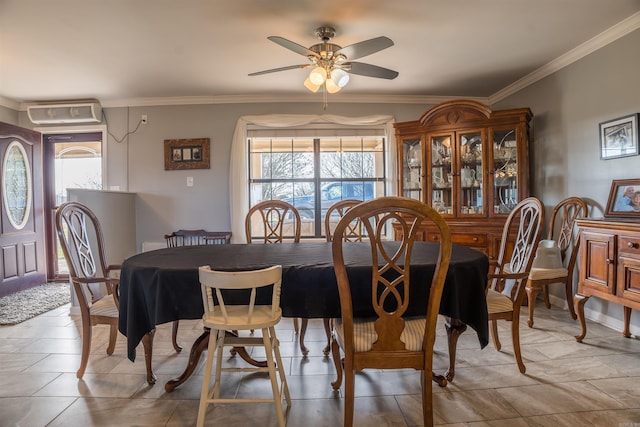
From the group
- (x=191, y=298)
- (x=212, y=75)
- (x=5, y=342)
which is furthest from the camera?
(x=212, y=75)

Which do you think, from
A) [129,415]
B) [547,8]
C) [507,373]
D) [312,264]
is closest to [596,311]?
[507,373]

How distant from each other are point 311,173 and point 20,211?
352 centimetres

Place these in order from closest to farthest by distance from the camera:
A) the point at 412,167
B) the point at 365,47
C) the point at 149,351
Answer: the point at 149,351, the point at 365,47, the point at 412,167

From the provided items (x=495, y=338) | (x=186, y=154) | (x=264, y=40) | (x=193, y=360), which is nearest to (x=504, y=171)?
(x=495, y=338)

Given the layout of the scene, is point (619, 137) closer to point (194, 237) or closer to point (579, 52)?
point (579, 52)

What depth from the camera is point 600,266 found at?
2.28 m

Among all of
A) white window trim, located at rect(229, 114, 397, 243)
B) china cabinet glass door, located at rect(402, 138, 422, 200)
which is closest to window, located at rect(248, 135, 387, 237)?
white window trim, located at rect(229, 114, 397, 243)

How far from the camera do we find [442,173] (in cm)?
379

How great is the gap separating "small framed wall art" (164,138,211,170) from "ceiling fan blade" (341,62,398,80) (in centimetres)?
238

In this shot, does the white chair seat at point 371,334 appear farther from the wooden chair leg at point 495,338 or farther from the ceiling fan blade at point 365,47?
the ceiling fan blade at point 365,47

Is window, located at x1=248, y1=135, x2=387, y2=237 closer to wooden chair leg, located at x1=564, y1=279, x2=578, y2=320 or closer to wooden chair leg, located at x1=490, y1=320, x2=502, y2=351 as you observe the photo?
wooden chair leg, located at x1=564, y1=279, x2=578, y2=320

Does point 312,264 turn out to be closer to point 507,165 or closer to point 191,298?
point 191,298

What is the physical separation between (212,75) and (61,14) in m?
1.31

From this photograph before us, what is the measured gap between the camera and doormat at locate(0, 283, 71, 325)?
10.1ft
